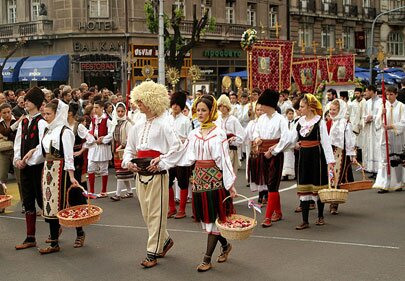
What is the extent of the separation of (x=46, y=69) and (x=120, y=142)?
2169 centimetres

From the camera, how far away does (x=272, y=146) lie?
920 centimetres

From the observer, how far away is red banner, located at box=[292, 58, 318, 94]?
859 inches

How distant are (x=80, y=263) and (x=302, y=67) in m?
16.1

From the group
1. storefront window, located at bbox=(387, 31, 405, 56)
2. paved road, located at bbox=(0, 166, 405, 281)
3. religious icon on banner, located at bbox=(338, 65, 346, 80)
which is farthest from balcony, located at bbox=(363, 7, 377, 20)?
paved road, located at bbox=(0, 166, 405, 281)

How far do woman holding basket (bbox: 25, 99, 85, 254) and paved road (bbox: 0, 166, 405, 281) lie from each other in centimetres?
62

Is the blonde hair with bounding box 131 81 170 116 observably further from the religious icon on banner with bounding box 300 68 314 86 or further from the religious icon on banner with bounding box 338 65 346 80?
the religious icon on banner with bounding box 338 65 346 80

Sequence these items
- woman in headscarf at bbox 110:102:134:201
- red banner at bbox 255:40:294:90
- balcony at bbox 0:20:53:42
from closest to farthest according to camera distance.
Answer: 1. woman in headscarf at bbox 110:102:134:201
2. red banner at bbox 255:40:294:90
3. balcony at bbox 0:20:53:42

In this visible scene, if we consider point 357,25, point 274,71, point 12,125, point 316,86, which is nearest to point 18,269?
point 12,125

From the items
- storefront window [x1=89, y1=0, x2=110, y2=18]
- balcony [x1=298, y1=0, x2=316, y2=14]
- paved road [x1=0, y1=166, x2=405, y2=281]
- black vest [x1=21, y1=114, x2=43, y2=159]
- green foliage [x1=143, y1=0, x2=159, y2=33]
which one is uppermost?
balcony [x1=298, y1=0, x2=316, y2=14]

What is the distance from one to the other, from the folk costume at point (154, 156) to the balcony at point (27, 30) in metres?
26.9

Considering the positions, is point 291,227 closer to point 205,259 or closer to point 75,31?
point 205,259

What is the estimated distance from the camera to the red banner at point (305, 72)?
21.8 metres

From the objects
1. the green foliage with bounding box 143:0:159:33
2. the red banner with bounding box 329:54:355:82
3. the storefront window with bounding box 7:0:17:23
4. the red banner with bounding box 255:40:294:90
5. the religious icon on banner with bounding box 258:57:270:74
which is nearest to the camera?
the religious icon on banner with bounding box 258:57:270:74

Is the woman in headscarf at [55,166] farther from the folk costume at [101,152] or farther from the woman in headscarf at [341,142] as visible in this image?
the woman in headscarf at [341,142]
